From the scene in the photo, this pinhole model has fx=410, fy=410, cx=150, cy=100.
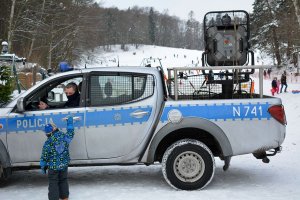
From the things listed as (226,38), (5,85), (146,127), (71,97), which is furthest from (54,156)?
(5,85)

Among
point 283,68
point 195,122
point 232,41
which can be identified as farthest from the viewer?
point 283,68

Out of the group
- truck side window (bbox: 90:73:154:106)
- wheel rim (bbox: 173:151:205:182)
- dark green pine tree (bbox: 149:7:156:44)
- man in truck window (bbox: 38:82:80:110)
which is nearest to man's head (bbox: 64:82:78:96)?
man in truck window (bbox: 38:82:80:110)

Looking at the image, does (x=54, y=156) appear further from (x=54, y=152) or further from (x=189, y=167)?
(x=189, y=167)

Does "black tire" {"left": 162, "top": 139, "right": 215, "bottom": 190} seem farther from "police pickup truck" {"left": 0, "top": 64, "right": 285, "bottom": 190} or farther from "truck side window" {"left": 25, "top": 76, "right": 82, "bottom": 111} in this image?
"truck side window" {"left": 25, "top": 76, "right": 82, "bottom": 111}

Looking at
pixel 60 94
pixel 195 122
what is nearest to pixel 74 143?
pixel 60 94

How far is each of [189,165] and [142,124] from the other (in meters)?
0.89

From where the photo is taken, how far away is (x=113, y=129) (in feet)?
19.2

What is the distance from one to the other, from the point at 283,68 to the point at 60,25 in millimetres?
30054

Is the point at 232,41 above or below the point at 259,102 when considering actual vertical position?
above

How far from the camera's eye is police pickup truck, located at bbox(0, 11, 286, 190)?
583 cm

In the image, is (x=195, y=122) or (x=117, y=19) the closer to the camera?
(x=195, y=122)

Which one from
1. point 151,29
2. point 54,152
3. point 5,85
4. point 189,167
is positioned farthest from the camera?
point 151,29

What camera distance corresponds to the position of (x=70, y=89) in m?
6.06

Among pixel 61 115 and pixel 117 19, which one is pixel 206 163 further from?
pixel 117 19
